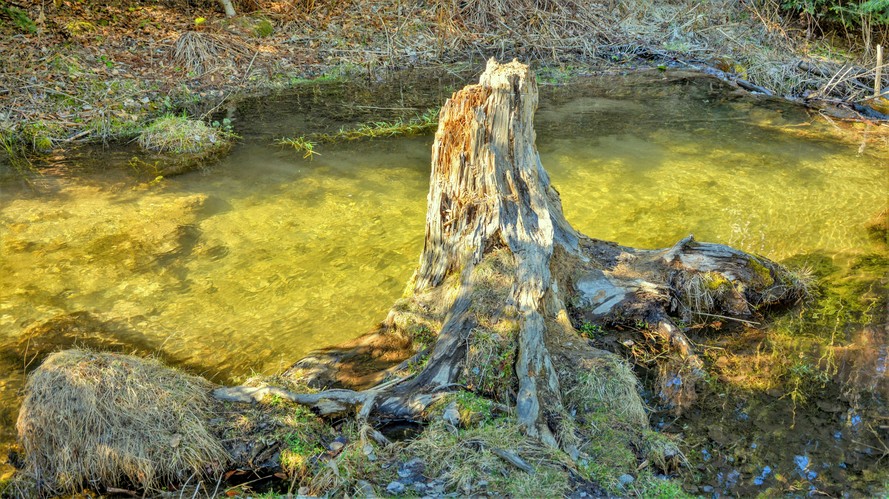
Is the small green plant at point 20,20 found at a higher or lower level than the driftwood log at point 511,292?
higher

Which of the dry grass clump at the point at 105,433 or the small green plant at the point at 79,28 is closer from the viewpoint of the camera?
the dry grass clump at the point at 105,433

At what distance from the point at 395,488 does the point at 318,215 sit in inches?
187

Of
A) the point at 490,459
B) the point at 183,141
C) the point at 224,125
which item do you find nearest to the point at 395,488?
the point at 490,459

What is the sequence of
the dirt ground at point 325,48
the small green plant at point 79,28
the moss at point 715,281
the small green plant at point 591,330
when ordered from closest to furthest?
the small green plant at point 591,330
the moss at point 715,281
the dirt ground at point 325,48
the small green plant at point 79,28

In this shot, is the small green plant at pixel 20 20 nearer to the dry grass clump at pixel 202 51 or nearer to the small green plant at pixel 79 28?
the small green plant at pixel 79 28

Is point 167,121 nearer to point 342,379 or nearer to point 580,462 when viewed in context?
point 342,379

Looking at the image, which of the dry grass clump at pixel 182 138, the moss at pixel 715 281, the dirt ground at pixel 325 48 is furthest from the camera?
the dirt ground at pixel 325 48

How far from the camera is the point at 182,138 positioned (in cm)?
966

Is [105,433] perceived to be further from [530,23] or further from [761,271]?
[530,23]

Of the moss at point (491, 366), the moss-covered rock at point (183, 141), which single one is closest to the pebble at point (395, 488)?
the moss at point (491, 366)

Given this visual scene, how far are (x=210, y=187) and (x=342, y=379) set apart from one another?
4882 mm

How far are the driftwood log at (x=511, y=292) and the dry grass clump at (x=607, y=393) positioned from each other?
94mm

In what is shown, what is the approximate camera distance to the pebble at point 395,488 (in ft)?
10.8

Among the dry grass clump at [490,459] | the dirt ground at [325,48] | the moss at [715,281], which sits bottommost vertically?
the dry grass clump at [490,459]
